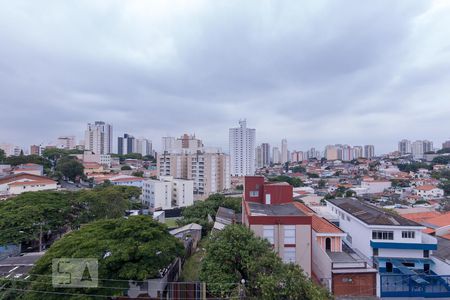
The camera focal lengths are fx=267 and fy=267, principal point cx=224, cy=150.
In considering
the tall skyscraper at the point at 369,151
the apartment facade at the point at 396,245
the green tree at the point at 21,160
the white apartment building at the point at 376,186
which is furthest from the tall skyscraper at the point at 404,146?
the green tree at the point at 21,160

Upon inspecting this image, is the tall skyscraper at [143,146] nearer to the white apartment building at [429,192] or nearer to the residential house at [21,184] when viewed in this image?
the residential house at [21,184]

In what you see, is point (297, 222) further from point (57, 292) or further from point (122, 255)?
point (57, 292)

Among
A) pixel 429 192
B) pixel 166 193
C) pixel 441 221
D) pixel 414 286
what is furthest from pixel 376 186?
pixel 414 286

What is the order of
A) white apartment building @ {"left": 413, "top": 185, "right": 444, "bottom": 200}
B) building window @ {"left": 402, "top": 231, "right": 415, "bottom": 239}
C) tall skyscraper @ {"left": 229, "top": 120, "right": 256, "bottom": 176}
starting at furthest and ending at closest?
tall skyscraper @ {"left": 229, "top": 120, "right": 256, "bottom": 176} < white apartment building @ {"left": 413, "top": 185, "right": 444, "bottom": 200} < building window @ {"left": 402, "top": 231, "right": 415, "bottom": 239}

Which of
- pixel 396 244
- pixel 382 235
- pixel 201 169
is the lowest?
pixel 396 244

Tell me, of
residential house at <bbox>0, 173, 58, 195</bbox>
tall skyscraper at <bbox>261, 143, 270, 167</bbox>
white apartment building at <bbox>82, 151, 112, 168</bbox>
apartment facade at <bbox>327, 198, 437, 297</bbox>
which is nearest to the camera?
apartment facade at <bbox>327, 198, 437, 297</bbox>

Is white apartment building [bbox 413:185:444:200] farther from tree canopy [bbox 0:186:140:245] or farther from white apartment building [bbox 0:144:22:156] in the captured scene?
white apartment building [bbox 0:144:22:156]

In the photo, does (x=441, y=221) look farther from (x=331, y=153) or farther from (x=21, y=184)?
(x=331, y=153)

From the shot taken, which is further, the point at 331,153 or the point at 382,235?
the point at 331,153

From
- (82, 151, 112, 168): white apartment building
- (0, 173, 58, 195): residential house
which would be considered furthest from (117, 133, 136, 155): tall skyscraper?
(0, 173, 58, 195): residential house
